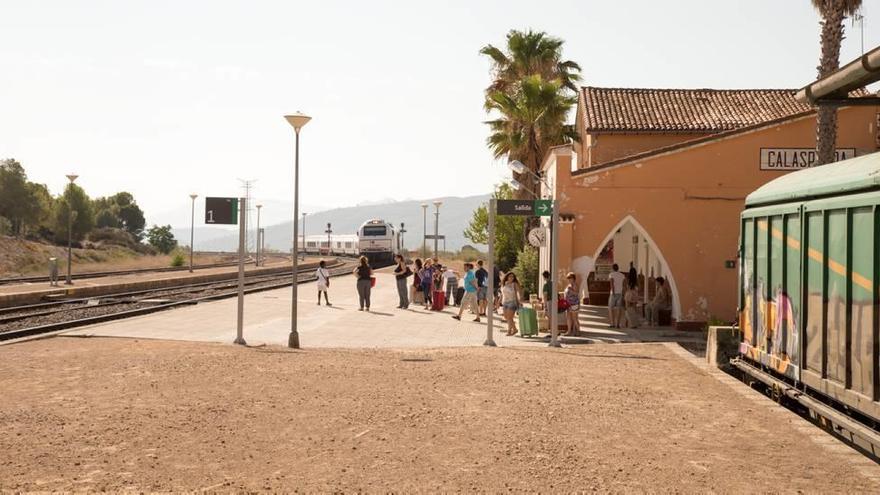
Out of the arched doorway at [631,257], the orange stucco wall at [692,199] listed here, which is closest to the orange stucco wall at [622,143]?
the arched doorway at [631,257]

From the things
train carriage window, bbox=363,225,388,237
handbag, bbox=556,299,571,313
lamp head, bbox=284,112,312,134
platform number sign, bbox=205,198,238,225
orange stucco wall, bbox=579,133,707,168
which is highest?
orange stucco wall, bbox=579,133,707,168

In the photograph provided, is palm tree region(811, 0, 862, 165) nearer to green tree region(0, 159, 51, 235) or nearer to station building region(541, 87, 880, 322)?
station building region(541, 87, 880, 322)

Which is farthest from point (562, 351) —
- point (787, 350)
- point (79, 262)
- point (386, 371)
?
point (79, 262)

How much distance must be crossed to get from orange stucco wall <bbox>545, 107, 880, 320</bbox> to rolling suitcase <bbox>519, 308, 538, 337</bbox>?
3.11 meters

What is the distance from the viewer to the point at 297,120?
57.2 feet

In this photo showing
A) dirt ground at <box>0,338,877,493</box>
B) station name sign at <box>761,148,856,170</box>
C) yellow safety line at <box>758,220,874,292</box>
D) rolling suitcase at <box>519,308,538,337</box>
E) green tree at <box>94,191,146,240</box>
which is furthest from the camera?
green tree at <box>94,191,146,240</box>

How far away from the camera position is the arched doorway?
915 inches

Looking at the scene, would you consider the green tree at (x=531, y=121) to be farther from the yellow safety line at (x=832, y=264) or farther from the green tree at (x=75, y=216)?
the green tree at (x=75, y=216)

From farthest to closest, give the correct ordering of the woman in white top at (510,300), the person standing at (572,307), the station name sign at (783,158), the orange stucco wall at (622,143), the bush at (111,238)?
the bush at (111,238) < the orange stucco wall at (622,143) < the station name sign at (783,158) < the woman in white top at (510,300) < the person standing at (572,307)

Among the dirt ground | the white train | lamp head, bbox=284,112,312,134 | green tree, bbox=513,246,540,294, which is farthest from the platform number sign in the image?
the white train

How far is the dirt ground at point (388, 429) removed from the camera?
770 centimetres

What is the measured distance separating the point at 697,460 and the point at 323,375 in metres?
6.67

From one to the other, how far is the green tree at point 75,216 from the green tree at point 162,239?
1021cm

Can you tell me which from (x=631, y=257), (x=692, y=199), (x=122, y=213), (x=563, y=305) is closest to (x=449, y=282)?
(x=631, y=257)
